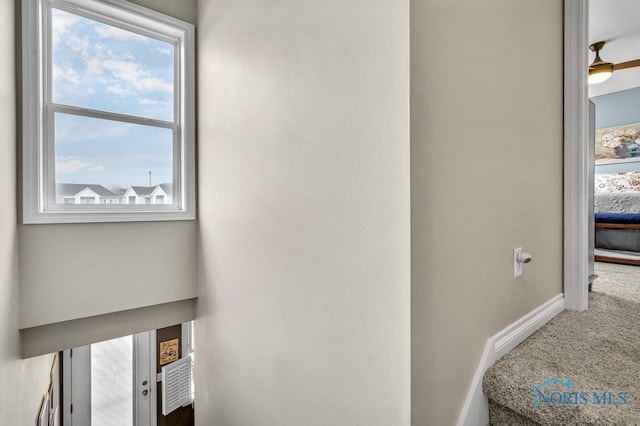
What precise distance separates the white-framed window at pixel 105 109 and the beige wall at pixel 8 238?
0.36ft

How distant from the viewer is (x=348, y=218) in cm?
105

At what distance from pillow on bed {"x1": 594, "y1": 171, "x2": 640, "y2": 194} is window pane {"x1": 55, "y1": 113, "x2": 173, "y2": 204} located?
5260 mm

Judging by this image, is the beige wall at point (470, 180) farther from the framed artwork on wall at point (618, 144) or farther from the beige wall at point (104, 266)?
the framed artwork on wall at point (618, 144)

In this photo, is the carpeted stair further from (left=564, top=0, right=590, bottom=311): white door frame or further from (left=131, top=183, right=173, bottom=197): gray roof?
(left=131, top=183, right=173, bottom=197): gray roof

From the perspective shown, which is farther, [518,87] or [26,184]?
[26,184]

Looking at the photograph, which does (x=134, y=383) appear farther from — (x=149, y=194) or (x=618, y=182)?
(x=618, y=182)

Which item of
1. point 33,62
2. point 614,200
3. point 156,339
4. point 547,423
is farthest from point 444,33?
point 156,339

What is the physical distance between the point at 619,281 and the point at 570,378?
1738 mm

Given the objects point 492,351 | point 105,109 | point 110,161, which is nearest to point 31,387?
point 110,161

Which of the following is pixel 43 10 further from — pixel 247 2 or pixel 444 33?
pixel 444 33

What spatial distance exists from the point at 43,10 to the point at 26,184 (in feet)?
3.45

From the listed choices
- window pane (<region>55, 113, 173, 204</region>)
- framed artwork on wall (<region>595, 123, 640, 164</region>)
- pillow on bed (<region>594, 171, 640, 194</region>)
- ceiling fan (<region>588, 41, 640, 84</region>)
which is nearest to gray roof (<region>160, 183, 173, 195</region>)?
window pane (<region>55, 113, 173, 204</region>)

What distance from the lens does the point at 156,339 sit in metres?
4.06

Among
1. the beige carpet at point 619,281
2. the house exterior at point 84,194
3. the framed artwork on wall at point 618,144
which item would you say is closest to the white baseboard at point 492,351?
the beige carpet at point 619,281
